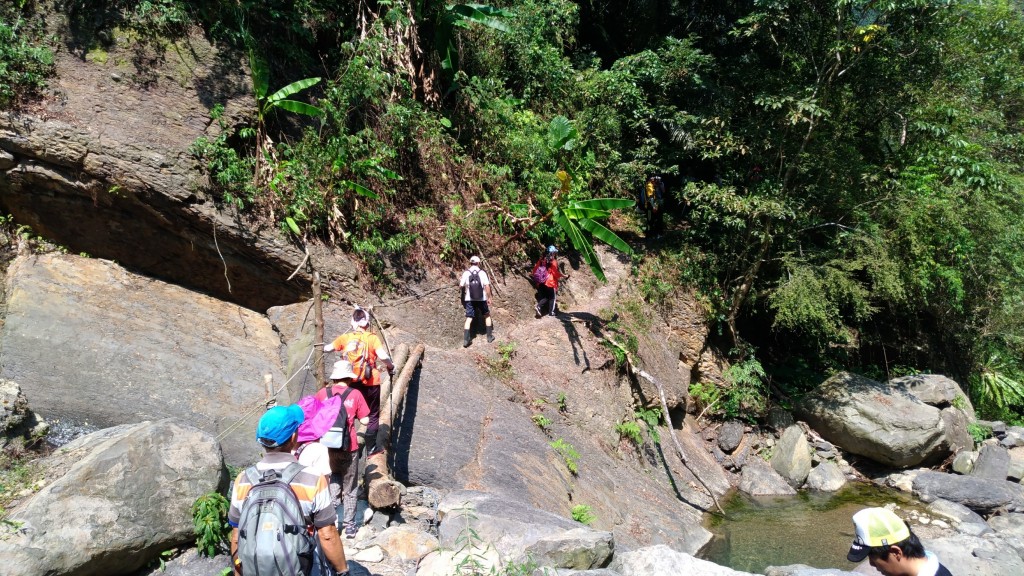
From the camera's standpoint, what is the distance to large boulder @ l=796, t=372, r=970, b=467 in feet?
46.1

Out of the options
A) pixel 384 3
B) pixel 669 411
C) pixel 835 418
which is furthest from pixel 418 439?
pixel 835 418

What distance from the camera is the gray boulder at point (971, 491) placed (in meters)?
12.6

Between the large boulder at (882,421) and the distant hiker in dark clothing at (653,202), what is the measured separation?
5.61 m

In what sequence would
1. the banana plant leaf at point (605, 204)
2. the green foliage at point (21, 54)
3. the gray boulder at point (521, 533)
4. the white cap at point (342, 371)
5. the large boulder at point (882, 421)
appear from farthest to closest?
the large boulder at point (882, 421), the banana plant leaf at point (605, 204), the green foliage at point (21, 54), the white cap at point (342, 371), the gray boulder at point (521, 533)

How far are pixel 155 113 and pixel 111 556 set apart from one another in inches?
250

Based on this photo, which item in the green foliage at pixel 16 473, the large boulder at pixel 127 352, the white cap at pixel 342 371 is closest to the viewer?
the green foliage at pixel 16 473

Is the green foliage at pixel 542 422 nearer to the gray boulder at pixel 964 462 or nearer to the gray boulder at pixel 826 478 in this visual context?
the gray boulder at pixel 826 478

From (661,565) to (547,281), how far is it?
6495mm

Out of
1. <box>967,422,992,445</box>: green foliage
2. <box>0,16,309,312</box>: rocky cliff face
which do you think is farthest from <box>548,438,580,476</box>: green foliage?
<box>967,422,992,445</box>: green foliage

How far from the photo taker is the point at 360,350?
650cm

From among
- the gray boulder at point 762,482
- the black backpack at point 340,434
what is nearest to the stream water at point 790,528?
the gray boulder at point 762,482

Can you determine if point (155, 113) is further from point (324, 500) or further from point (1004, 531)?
point (1004, 531)

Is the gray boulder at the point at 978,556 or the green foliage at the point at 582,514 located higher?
the green foliage at the point at 582,514

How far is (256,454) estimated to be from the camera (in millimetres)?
7270
